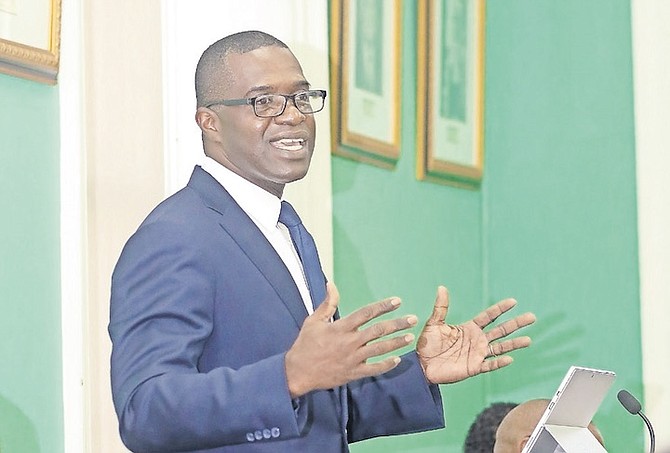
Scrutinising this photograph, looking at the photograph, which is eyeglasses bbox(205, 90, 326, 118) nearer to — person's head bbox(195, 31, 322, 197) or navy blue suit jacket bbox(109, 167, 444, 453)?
person's head bbox(195, 31, 322, 197)

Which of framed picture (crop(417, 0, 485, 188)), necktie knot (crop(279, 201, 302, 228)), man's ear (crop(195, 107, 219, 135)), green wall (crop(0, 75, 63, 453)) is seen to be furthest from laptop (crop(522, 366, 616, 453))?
framed picture (crop(417, 0, 485, 188))

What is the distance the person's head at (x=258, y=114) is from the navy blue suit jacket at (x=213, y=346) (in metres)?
0.10

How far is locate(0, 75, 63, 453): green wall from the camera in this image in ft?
9.28

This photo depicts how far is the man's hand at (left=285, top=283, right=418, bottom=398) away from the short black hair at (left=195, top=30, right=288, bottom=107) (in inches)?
25.6

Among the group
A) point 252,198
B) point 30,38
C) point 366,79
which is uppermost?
point 366,79

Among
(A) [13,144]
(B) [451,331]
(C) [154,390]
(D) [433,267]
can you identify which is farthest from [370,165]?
(C) [154,390]

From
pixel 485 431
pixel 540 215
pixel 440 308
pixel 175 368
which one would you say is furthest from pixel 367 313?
pixel 540 215

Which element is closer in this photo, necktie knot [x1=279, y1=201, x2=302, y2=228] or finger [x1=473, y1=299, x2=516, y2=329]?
finger [x1=473, y1=299, x2=516, y2=329]

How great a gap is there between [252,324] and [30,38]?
3.69 ft

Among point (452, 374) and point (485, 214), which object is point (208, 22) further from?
point (485, 214)

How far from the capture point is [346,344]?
6.07 feet

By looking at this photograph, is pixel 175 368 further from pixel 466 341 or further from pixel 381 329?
pixel 466 341

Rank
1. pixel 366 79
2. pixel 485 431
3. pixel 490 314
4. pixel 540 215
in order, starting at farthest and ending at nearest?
pixel 540 215, pixel 366 79, pixel 485 431, pixel 490 314

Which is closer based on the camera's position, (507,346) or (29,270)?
(507,346)
